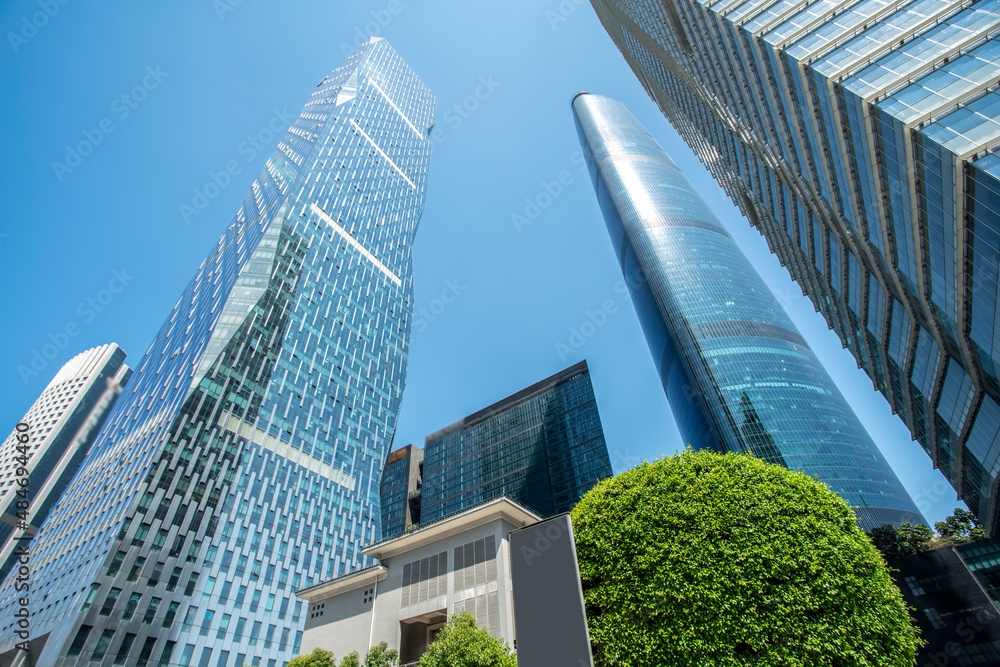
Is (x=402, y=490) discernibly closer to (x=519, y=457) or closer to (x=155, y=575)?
(x=519, y=457)

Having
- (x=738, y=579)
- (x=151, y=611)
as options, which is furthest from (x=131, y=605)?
(x=738, y=579)

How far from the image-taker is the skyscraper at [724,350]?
3418 inches

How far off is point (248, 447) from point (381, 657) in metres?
41.0

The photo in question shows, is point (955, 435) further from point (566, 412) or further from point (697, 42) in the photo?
point (566, 412)

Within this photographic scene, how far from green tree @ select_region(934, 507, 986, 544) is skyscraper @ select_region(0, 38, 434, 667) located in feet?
223

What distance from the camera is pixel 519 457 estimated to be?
11144cm

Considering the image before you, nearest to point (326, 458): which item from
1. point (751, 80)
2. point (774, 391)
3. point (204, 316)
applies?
point (204, 316)

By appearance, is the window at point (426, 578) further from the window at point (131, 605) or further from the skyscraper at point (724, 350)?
the skyscraper at point (724, 350)

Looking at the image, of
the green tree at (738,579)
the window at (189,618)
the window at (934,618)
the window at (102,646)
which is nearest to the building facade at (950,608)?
the window at (934,618)

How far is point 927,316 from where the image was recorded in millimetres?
35031

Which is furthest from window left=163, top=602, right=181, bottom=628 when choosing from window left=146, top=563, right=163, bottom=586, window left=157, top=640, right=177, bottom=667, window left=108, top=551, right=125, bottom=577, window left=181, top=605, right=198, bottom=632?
window left=108, top=551, right=125, bottom=577

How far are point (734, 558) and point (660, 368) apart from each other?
116 m

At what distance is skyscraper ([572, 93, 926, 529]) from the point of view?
8681 cm

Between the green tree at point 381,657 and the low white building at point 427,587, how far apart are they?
1.68m
